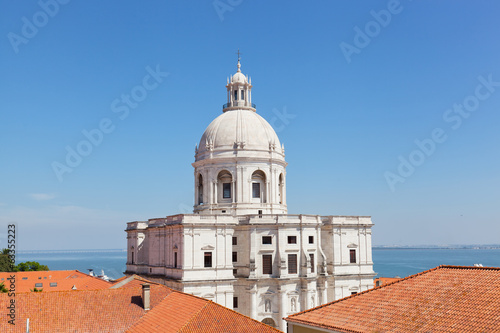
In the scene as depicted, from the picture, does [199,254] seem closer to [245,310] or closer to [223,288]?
[223,288]

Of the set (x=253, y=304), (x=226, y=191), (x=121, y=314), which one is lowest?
(x=253, y=304)

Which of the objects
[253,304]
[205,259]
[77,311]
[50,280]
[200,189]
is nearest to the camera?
[77,311]

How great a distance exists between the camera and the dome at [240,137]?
59750mm

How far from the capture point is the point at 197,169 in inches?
2452

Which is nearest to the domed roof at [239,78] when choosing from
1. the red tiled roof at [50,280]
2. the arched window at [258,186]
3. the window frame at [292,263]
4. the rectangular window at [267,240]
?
the arched window at [258,186]

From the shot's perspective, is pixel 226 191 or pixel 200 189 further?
pixel 200 189

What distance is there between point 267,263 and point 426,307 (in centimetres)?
3246

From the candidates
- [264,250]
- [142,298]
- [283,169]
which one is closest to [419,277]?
[142,298]

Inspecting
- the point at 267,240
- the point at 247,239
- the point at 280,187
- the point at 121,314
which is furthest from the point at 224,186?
the point at 121,314

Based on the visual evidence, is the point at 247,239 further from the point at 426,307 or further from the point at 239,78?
the point at 426,307

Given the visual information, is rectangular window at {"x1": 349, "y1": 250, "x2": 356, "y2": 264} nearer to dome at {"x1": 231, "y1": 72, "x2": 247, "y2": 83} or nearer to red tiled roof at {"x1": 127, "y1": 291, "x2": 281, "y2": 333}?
dome at {"x1": 231, "y1": 72, "x2": 247, "y2": 83}

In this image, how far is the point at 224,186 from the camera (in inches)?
2356

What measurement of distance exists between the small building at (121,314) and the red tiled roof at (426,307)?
7.61 m

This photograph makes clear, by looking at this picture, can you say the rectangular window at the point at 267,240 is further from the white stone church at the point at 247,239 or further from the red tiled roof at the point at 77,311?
the red tiled roof at the point at 77,311
